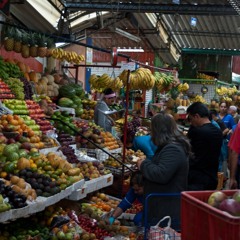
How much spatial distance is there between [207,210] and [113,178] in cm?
631

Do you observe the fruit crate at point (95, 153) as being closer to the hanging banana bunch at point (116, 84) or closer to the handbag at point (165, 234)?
the hanging banana bunch at point (116, 84)

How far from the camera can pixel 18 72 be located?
33.7 ft

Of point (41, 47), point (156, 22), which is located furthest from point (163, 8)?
point (156, 22)

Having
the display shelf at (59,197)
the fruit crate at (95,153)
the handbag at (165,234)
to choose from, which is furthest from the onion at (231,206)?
the fruit crate at (95,153)

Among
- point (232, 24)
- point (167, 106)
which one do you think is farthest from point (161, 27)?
point (167, 106)

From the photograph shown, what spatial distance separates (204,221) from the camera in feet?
8.57

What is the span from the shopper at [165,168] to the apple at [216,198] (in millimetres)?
1895

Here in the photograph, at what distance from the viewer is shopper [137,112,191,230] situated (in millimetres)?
4695

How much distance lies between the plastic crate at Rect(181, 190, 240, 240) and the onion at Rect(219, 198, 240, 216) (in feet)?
0.24

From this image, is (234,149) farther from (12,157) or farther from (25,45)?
(25,45)

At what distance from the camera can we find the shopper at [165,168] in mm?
4695

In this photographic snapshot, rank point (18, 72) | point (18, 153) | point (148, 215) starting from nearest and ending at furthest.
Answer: point (148, 215)
point (18, 153)
point (18, 72)

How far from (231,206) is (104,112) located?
8368 mm

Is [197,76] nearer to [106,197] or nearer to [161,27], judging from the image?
[161,27]
